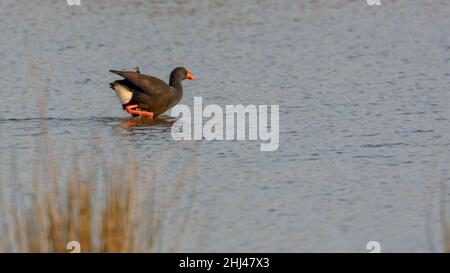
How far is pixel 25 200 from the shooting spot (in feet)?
33.1

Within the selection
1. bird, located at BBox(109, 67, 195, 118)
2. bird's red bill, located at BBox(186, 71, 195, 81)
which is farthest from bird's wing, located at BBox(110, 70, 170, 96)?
bird's red bill, located at BBox(186, 71, 195, 81)

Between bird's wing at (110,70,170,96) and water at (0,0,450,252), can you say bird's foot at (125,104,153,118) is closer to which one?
water at (0,0,450,252)

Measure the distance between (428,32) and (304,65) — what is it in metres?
3.54

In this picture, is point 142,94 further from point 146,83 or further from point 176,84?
→ point 176,84

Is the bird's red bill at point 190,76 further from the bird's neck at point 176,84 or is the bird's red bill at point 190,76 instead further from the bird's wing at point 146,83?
the bird's wing at point 146,83

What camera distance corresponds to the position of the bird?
580 inches

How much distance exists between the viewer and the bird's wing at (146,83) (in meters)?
14.7

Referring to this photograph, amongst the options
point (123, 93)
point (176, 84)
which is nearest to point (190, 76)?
point (176, 84)

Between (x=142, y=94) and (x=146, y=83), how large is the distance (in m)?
0.16

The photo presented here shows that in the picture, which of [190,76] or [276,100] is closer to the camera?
[276,100]

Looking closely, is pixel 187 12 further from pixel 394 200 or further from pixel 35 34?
→ pixel 394 200

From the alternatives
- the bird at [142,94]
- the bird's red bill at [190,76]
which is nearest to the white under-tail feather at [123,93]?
the bird at [142,94]

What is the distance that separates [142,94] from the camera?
14.8 meters

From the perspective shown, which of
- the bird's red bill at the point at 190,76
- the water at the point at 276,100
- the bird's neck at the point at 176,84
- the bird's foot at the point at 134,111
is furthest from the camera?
the bird's red bill at the point at 190,76
